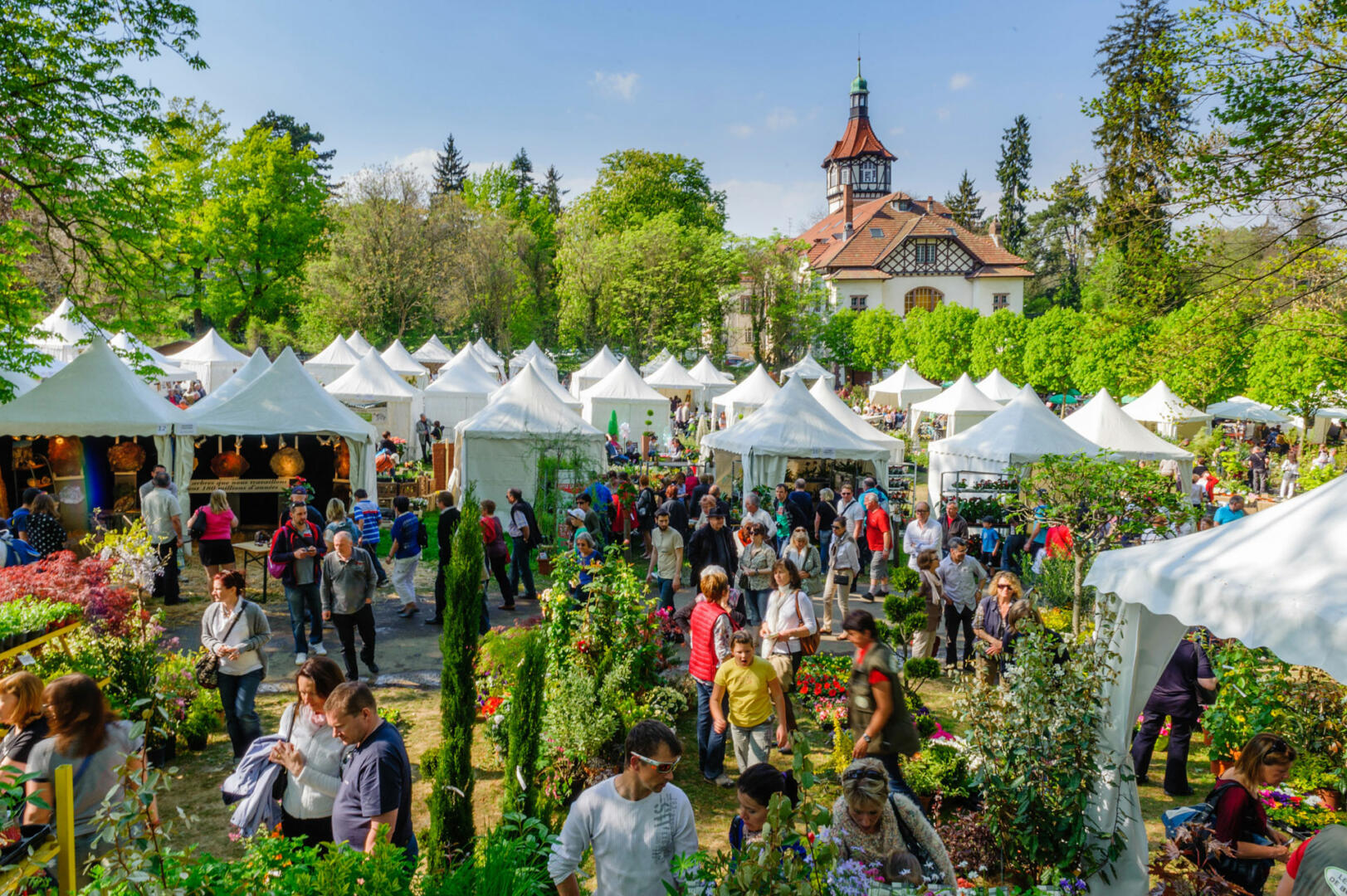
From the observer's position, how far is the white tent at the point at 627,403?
24922 millimetres

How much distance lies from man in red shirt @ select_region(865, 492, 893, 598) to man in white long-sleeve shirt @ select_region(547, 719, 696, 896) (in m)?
7.94

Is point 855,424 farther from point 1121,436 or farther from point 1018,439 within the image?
point 1121,436

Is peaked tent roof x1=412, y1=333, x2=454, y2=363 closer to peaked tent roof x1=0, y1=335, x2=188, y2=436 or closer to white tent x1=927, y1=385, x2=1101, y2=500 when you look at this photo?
peaked tent roof x1=0, y1=335, x2=188, y2=436

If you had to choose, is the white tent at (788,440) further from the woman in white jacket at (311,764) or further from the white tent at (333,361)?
the white tent at (333,361)

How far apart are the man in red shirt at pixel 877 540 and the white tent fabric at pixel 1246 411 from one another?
1767cm

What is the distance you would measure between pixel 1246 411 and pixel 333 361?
27217mm

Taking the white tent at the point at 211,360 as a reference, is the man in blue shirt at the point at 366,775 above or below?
below

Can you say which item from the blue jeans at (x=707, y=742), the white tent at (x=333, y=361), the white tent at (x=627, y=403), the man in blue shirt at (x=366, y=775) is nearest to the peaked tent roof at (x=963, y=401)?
the white tent at (x=627, y=403)

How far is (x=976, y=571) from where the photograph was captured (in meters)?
8.30

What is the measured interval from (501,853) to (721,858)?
908 mm

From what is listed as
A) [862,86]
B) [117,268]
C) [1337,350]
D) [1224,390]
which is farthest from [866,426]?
A: [862,86]

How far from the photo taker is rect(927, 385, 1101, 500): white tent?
550 inches

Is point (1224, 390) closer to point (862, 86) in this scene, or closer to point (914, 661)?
point (914, 661)

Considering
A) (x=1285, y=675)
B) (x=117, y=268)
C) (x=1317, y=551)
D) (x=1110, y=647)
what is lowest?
(x=1285, y=675)
